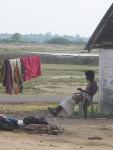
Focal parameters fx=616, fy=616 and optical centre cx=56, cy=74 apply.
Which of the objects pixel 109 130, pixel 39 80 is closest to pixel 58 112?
pixel 109 130

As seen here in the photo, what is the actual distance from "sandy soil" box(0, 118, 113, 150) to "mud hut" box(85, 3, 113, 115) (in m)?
3.53

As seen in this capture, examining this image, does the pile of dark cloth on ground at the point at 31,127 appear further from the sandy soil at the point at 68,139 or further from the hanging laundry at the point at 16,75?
the hanging laundry at the point at 16,75

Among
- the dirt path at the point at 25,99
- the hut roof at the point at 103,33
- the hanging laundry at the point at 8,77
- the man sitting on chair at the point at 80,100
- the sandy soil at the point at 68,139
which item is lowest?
the dirt path at the point at 25,99

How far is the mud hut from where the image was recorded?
829 inches

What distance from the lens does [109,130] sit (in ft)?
53.3

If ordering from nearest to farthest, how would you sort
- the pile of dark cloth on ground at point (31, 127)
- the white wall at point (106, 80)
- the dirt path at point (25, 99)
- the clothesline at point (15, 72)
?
the pile of dark cloth on ground at point (31, 127)
the white wall at point (106, 80)
the clothesline at point (15, 72)
the dirt path at point (25, 99)

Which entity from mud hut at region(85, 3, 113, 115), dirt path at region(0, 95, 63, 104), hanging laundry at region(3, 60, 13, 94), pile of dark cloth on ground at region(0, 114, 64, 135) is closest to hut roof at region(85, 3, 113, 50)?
mud hut at region(85, 3, 113, 115)

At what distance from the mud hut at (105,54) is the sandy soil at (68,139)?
353cm

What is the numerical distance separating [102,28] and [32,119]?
648cm

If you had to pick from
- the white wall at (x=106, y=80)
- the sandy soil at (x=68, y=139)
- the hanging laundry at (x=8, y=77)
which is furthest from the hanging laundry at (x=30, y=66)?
the sandy soil at (x=68, y=139)

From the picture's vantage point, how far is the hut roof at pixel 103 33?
21.2 meters

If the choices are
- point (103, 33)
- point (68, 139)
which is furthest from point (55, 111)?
point (68, 139)

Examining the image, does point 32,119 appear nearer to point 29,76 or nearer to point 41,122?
point 41,122

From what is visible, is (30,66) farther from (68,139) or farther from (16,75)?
(68,139)
